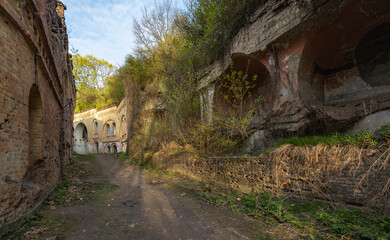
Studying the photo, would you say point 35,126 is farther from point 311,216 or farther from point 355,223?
point 355,223

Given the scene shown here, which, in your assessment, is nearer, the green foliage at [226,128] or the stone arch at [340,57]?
the stone arch at [340,57]

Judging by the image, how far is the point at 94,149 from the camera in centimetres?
3031

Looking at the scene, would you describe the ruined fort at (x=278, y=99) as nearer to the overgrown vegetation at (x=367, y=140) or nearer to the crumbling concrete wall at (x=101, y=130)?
the overgrown vegetation at (x=367, y=140)

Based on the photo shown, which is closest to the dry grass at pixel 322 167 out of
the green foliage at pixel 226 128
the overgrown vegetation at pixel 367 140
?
the overgrown vegetation at pixel 367 140

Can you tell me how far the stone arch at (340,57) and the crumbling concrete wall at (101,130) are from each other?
21.2 metres

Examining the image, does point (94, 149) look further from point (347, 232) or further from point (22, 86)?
point (347, 232)

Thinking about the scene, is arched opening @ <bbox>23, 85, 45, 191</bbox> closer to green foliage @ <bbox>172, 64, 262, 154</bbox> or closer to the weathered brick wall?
the weathered brick wall

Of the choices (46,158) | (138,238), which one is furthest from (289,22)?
(46,158)

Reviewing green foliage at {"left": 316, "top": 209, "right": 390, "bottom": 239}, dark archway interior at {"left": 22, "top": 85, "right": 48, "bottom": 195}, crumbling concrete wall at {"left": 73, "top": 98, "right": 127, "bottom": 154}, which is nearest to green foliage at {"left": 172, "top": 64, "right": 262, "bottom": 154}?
green foliage at {"left": 316, "top": 209, "right": 390, "bottom": 239}

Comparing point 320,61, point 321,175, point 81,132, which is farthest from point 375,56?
point 81,132

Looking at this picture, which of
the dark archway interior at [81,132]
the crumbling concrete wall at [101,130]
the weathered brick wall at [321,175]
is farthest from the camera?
the dark archway interior at [81,132]

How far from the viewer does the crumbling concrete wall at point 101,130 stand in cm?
2571

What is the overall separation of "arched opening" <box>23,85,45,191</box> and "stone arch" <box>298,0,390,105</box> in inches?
303

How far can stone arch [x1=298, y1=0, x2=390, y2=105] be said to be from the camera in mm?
6066
